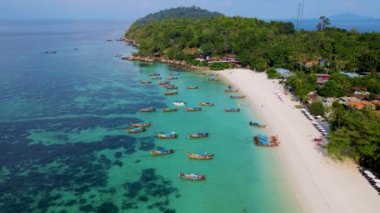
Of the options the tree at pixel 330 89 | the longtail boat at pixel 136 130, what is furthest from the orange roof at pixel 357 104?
the longtail boat at pixel 136 130

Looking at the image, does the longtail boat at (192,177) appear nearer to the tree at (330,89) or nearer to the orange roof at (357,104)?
the orange roof at (357,104)

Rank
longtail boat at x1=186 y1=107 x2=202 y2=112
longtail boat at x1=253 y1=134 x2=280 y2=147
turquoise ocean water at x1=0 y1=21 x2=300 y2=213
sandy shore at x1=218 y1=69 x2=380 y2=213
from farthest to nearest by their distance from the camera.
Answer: longtail boat at x1=186 y1=107 x2=202 y2=112
longtail boat at x1=253 y1=134 x2=280 y2=147
turquoise ocean water at x1=0 y1=21 x2=300 y2=213
sandy shore at x1=218 y1=69 x2=380 y2=213

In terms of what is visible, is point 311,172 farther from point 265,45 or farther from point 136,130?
point 265,45

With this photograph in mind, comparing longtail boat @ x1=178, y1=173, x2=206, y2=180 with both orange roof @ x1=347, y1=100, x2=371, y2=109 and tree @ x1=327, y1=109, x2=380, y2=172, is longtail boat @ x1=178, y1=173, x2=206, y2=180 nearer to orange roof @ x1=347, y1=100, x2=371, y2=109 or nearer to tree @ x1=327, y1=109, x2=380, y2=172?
tree @ x1=327, y1=109, x2=380, y2=172

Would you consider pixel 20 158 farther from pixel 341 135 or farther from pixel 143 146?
pixel 341 135

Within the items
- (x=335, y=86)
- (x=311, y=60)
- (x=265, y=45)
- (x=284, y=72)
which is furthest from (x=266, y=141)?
(x=265, y=45)

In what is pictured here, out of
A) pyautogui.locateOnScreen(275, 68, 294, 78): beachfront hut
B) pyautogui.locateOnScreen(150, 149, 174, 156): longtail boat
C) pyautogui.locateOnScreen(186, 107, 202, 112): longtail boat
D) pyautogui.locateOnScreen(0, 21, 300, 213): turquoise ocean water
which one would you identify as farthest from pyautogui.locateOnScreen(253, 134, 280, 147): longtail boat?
pyautogui.locateOnScreen(275, 68, 294, 78): beachfront hut

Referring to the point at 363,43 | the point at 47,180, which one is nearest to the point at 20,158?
the point at 47,180
